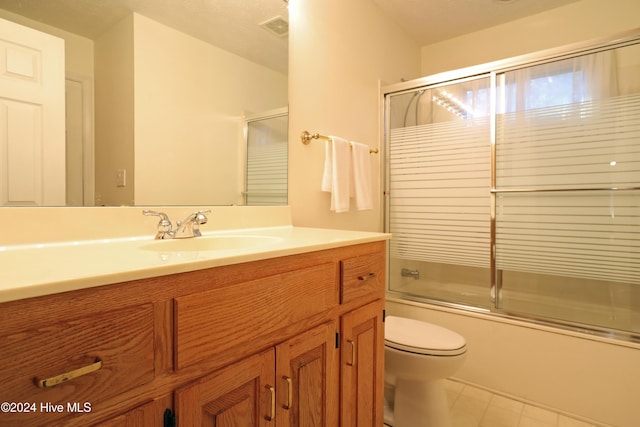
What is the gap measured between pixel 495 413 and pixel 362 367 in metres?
1.05

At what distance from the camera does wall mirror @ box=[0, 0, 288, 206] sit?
2.91 ft

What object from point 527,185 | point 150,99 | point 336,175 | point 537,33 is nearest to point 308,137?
point 336,175

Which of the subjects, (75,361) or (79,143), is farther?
(79,143)

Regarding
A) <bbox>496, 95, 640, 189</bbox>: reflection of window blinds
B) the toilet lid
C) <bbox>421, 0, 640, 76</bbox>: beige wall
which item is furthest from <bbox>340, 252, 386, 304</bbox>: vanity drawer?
<bbox>421, 0, 640, 76</bbox>: beige wall

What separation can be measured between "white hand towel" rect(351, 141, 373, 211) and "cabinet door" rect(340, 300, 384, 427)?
73 centimetres

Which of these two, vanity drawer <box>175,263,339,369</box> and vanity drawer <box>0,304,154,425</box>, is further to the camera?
vanity drawer <box>175,263,339,369</box>

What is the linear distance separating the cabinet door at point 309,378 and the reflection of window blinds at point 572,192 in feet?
4.57

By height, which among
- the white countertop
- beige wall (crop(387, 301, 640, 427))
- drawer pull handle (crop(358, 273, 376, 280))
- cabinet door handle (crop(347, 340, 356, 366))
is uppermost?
the white countertop

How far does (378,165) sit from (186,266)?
6.02 ft

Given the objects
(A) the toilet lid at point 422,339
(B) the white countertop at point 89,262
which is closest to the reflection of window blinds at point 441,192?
(A) the toilet lid at point 422,339

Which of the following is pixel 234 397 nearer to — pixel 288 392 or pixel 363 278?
pixel 288 392

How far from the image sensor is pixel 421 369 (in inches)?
53.3

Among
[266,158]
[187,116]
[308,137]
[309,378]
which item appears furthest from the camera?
[308,137]

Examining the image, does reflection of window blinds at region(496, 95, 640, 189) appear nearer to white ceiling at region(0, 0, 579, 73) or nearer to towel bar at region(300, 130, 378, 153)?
white ceiling at region(0, 0, 579, 73)
